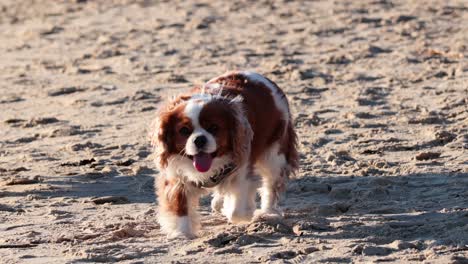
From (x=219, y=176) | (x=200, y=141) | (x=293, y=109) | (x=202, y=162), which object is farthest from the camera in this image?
(x=293, y=109)

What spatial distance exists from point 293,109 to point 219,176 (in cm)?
418

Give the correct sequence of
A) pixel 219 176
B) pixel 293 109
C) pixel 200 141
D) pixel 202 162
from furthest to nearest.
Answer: pixel 293 109, pixel 219 176, pixel 202 162, pixel 200 141

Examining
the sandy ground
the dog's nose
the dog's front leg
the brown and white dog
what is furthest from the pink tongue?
the sandy ground

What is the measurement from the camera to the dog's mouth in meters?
7.03

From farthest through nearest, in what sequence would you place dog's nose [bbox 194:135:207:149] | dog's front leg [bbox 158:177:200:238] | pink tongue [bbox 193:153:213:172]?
dog's front leg [bbox 158:177:200:238] → pink tongue [bbox 193:153:213:172] → dog's nose [bbox 194:135:207:149]

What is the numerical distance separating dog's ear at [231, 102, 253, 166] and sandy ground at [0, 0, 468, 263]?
483 mm

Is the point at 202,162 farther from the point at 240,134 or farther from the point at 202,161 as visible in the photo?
the point at 240,134

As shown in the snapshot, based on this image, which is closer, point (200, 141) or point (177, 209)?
point (200, 141)

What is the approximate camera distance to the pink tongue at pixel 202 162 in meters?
7.03

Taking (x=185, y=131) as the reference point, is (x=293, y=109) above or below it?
below

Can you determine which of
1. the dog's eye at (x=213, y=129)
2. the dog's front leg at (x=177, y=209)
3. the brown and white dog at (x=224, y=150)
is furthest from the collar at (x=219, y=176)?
the dog's eye at (x=213, y=129)

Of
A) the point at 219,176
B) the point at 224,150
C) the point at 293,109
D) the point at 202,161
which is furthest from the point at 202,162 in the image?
the point at 293,109

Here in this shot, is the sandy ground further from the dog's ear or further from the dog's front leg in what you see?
the dog's ear

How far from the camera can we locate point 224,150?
7086 millimetres
